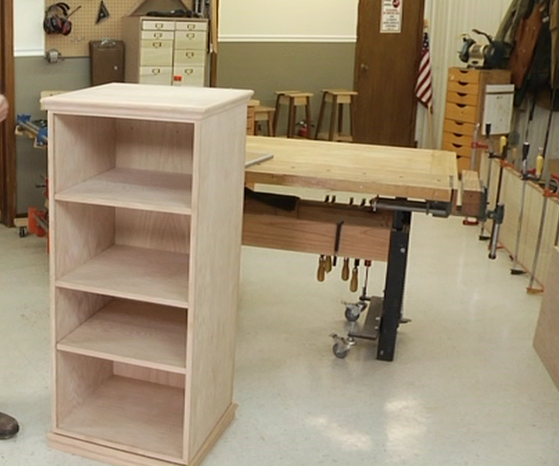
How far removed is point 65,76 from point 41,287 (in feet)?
5.81

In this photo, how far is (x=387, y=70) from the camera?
8.42m

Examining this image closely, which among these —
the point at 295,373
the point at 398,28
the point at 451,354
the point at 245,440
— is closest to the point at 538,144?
the point at 398,28

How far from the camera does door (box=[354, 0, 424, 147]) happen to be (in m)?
8.24

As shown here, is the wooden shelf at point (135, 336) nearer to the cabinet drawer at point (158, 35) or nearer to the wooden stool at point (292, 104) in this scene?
the cabinet drawer at point (158, 35)

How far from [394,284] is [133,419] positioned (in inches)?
49.0

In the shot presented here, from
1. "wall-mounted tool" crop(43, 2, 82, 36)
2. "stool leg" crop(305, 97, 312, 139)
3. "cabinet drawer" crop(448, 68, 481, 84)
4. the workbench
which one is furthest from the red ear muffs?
"cabinet drawer" crop(448, 68, 481, 84)

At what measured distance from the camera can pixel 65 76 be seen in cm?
541

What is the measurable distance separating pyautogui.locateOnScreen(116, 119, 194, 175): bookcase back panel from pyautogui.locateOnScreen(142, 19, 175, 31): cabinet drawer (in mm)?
2861

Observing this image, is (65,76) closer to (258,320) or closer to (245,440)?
(258,320)

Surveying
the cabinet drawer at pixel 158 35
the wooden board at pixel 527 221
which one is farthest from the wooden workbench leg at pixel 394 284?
the cabinet drawer at pixel 158 35

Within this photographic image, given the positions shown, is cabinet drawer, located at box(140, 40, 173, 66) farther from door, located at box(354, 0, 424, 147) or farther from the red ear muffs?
door, located at box(354, 0, 424, 147)

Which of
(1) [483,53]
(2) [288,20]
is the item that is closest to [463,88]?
(1) [483,53]

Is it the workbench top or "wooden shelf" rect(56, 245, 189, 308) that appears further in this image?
the workbench top

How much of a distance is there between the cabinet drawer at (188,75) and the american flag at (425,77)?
3065 mm
